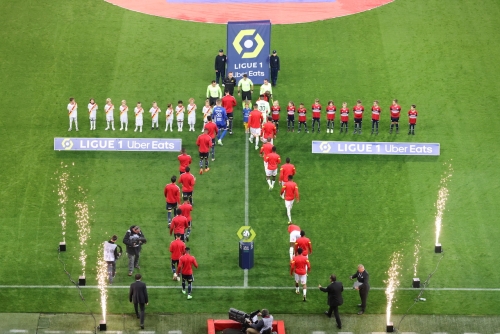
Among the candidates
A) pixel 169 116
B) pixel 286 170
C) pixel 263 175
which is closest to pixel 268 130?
pixel 263 175

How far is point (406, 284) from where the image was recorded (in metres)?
41.4

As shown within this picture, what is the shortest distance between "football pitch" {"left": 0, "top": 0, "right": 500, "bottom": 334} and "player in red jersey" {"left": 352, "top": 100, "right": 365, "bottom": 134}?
33 cm

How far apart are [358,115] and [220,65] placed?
21.2 feet

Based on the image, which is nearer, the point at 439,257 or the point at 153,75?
the point at 439,257

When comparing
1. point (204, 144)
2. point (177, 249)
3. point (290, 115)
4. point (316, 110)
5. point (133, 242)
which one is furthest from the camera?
point (290, 115)

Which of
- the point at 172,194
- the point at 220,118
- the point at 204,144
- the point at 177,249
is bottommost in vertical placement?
the point at 177,249

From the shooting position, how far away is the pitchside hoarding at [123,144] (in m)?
48.2

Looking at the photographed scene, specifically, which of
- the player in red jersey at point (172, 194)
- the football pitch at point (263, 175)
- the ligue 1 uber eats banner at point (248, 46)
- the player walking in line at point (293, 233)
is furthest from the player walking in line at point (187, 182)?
the ligue 1 uber eats banner at point (248, 46)

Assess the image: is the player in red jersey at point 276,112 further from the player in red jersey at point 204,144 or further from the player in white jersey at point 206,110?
the player in red jersey at point 204,144

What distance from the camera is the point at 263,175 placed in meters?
47.6

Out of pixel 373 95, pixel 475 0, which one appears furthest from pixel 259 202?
pixel 475 0

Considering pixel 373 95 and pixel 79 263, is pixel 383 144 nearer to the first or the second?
pixel 373 95

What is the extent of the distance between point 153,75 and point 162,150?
6.84 m

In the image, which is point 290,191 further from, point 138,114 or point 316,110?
point 138,114
